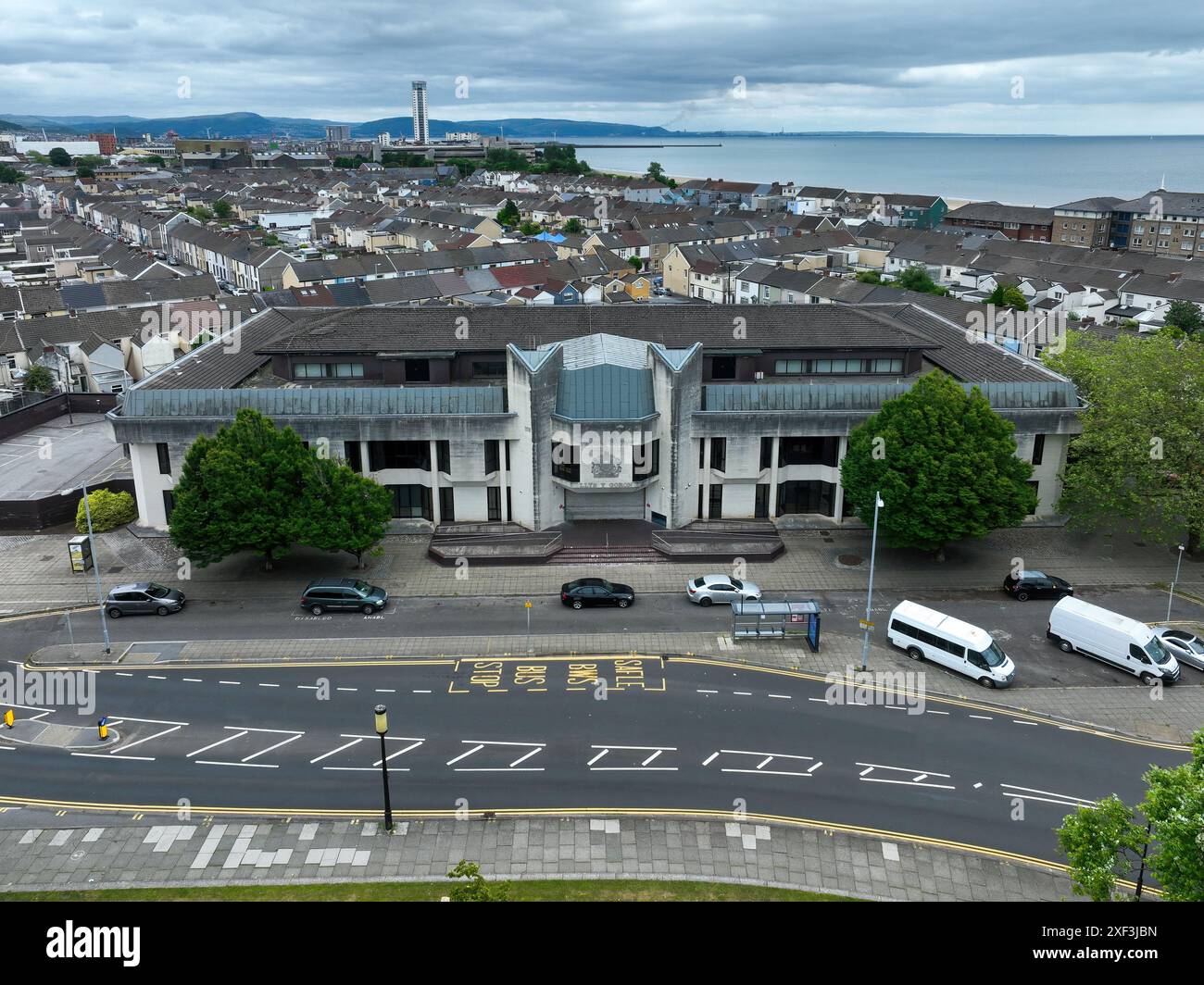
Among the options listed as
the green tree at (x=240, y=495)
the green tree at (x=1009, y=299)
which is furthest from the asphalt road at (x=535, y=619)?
the green tree at (x=1009, y=299)

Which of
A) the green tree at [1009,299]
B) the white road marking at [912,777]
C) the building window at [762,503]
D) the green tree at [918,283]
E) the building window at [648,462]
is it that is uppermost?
the green tree at [918,283]

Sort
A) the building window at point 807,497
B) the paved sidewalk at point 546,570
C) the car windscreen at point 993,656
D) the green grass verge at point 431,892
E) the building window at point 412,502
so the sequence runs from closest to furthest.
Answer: the green grass verge at point 431,892, the car windscreen at point 993,656, the paved sidewalk at point 546,570, the building window at point 412,502, the building window at point 807,497

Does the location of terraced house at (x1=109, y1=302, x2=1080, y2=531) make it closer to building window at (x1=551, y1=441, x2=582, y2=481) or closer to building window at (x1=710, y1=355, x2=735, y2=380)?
building window at (x1=551, y1=441, x2=582, y2=481)

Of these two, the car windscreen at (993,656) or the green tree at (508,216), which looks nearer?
the car windscreen at (993,656)

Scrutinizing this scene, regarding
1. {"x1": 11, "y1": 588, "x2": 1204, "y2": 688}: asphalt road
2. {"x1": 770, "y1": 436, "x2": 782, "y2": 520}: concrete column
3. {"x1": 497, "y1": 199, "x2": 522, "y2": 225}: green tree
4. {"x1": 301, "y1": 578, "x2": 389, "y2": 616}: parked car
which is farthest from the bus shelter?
{"x1": 497, "y1": 199, "x2": 522, "y2": 225}: green tree

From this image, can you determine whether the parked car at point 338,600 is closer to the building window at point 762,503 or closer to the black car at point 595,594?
the black car at point 595,594

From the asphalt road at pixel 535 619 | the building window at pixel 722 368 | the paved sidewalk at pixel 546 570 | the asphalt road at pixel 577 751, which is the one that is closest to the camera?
the asphalt road at pixel 577 751

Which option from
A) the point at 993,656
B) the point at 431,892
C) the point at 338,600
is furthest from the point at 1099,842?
the point at 338,600
